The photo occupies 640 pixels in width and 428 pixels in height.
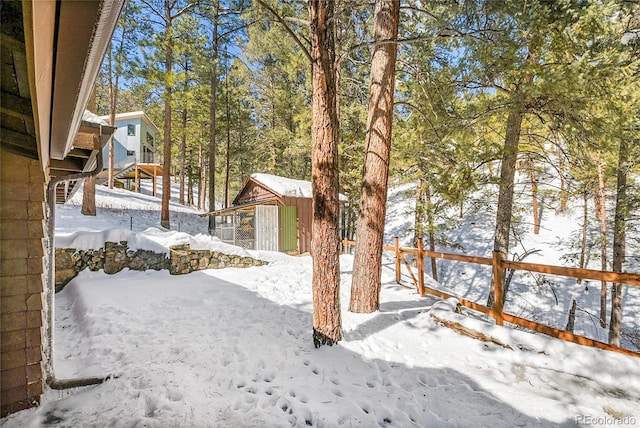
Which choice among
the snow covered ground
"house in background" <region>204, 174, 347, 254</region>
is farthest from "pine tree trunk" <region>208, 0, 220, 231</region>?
the snow covered ground

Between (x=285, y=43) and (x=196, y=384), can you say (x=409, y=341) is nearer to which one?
(x=196, y=384)

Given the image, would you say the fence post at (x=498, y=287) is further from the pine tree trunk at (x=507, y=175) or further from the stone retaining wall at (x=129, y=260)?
the stone retaining wall at (x=129, y=260)

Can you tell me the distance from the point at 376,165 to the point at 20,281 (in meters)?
4.32

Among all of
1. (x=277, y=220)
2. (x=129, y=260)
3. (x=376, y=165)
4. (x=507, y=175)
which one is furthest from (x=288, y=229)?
(x=507, y=175)

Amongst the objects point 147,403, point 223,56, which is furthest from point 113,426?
point 223,56

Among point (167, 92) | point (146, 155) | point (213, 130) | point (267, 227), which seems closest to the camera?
point (167, 92)

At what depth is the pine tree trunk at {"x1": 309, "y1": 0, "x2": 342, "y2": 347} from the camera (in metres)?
3.21

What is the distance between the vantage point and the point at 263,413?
2.42 m

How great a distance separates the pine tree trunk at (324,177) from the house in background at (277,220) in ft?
25.8

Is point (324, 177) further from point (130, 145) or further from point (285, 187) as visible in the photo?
point (130, 145)

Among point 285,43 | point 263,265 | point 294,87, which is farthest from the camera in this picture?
point 294,87

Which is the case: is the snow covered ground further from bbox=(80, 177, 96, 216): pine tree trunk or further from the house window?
the house window

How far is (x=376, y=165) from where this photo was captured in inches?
179

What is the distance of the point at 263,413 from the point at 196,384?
32.1 inches
